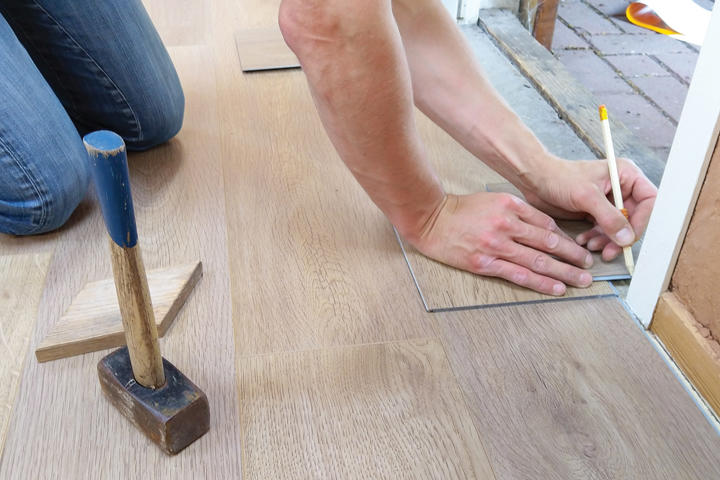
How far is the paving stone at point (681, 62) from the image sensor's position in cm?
232

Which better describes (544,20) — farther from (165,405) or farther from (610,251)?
(165,405)

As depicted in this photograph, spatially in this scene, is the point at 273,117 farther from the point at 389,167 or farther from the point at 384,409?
the point at 384,409

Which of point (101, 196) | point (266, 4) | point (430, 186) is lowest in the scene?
point (266, 4)

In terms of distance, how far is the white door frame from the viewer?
38.1 inches

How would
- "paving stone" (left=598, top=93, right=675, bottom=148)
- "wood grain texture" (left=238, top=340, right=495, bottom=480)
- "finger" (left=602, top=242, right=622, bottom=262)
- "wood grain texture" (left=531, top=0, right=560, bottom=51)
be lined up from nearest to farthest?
"wood grain texture" (left=238, top=340, right=495, bottom=480)
"finger" (left=602, top=242, right=622, bottom=262)
"paving stone" (left=598, top=93, right=675, bottom=148)
"wood grain texture" (left=531, top=0, right=560, bottom=51)

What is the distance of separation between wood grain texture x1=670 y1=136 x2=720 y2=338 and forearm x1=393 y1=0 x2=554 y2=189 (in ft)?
1.14

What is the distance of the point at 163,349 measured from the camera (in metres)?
1.10

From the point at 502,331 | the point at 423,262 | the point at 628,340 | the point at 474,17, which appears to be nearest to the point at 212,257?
the point at 423,262

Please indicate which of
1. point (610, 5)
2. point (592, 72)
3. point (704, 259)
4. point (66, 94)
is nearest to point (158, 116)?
point (66, 94)

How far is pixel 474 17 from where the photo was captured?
225 cm

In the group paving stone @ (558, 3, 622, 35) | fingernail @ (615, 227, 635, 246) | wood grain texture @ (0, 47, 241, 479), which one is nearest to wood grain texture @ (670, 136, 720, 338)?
fingernail @ (615, 227, 635, 246)

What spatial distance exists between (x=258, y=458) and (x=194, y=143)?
3.00 ft

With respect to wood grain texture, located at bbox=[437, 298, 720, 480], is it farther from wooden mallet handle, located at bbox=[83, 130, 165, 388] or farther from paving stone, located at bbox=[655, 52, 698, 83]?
A: paving stone, located at bbox=[655, 52, 698, 83]

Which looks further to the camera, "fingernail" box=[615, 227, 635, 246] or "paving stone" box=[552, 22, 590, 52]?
"paving stone" box=[552, 22, 590, 52]
